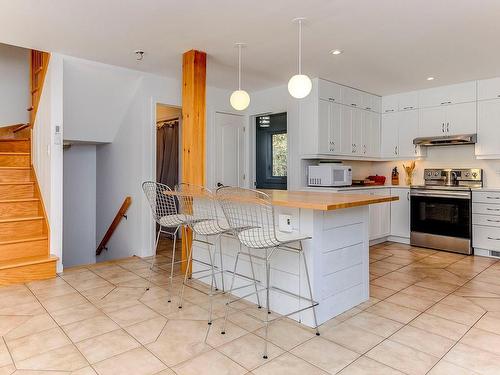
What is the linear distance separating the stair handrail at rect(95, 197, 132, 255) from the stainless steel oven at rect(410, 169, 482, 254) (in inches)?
165

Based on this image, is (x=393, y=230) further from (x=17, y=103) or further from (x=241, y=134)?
(x=17, y=103)

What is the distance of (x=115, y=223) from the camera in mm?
5215

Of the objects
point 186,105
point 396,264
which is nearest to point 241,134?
point 186,105

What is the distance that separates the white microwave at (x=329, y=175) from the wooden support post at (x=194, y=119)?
1.83 metres

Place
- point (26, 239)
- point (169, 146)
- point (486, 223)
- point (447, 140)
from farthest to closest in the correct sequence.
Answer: point (169, 146), point (447, 140), point (486, 223), point (26, 239)

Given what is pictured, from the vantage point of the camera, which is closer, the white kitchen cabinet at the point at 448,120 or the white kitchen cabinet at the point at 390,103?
the white kitchen cabinet at the point at 448,120

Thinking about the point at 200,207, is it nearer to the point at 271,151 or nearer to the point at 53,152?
the point at 53,152

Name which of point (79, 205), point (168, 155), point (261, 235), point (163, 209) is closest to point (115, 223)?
point (79, 205)

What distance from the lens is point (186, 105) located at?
12.4 ft

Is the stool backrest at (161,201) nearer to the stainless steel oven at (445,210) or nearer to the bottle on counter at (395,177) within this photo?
the stainless steel oven at (445,210)

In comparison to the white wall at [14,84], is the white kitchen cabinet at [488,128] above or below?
below

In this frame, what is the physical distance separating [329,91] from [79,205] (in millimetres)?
4371

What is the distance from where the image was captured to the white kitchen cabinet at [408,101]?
18.0ft

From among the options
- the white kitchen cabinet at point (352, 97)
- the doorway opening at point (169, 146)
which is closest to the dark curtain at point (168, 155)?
the doorway opening at point (169, 146)
